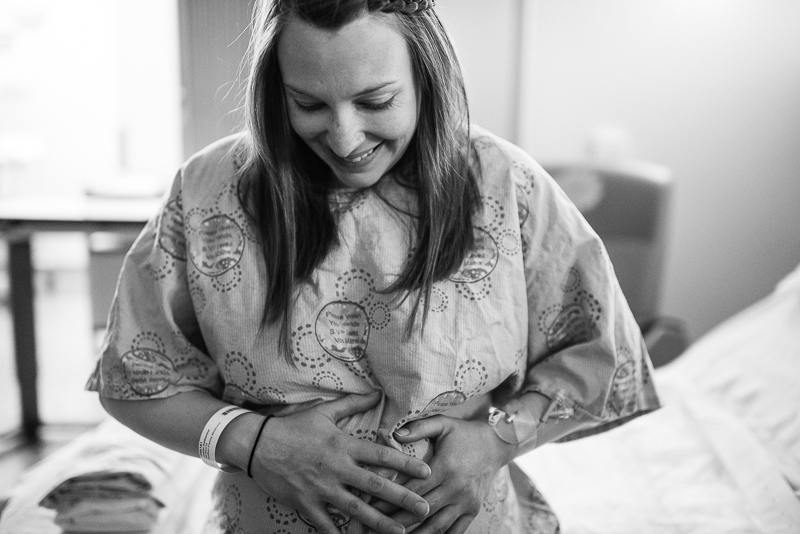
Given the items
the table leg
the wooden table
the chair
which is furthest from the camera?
the table leg

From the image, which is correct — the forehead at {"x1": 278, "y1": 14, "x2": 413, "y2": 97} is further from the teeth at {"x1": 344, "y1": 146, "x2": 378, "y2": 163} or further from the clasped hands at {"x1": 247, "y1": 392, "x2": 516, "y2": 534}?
the clasped hands at {"x1": 247, "y1": 392, "x2": 516, "y2": 534}

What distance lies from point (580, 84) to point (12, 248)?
6.56 feet

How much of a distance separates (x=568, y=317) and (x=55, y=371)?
301 centimetres

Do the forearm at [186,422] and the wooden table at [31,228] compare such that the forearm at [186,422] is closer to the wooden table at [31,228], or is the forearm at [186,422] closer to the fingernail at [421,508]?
the fingernail at [421,508]

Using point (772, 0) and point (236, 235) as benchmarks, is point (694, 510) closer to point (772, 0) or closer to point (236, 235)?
Answer: point (236, 235)

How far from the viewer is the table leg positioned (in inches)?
100

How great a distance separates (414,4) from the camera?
850 millimetres

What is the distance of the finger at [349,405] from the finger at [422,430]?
0.05 metres

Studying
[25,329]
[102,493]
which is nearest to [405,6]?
[102,493]

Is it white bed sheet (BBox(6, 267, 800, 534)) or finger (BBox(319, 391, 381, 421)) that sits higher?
finger (BBox(319, 391, 381, 421))

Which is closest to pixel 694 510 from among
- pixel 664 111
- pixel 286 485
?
pixel 286 485

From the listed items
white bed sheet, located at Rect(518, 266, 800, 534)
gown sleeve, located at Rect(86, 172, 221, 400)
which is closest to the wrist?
gown sleeve, located at Rect(86, 172, 221, 400)

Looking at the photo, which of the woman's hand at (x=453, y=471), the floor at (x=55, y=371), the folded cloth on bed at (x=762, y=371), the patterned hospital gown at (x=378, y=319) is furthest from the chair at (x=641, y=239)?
the floor at (x=55, y=371)

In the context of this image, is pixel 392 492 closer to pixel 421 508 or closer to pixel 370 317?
pixel 421 508
